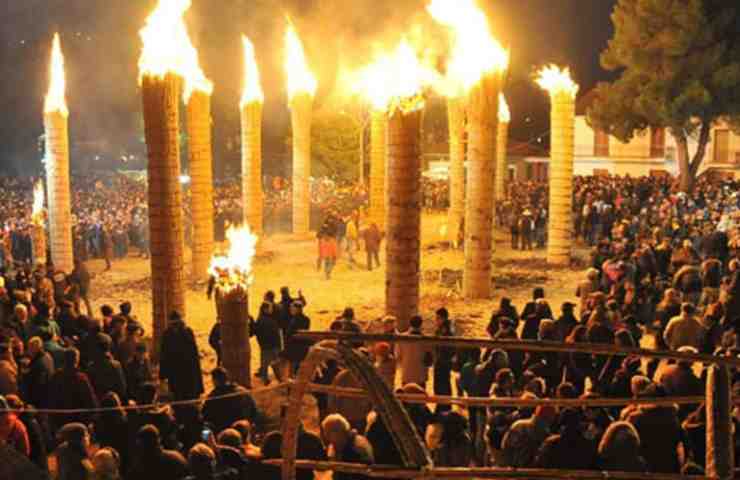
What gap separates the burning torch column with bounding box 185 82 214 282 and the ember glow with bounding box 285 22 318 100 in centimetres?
579

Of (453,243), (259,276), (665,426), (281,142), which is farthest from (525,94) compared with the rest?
(665,426)

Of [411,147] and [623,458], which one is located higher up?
[411,147]

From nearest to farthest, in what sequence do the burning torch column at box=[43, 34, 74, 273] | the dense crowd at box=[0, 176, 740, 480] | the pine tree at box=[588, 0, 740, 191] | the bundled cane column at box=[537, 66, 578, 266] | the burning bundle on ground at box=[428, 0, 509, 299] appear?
1. the dense crowd at box=[0, 176, 740, 480]
2. the burning bundle on ground at box=[428, 0, 509, 299]
3. the burning torch column at box=[43, 34, 74, 273]
4. the bundled cane column at box=[537, 66, 578, 266]
5. the pine tree at box=[588, 0, 740, 191]

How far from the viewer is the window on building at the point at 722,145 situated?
4822 cm

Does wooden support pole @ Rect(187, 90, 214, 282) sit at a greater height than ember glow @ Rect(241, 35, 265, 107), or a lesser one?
lesser

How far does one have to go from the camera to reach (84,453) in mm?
5914

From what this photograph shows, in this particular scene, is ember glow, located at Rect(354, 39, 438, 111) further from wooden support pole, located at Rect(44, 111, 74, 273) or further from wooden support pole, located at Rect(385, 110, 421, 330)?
wooden support pole, located at Rect(44, 111, 74, 273)

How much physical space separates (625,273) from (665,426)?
7483 mm

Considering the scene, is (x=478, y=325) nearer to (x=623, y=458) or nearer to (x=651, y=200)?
(x=623, y=458)

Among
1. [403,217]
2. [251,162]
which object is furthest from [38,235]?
[403,217]

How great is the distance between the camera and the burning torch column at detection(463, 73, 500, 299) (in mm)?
16484

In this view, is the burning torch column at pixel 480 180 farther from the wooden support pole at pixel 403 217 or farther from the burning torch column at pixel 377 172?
the burning torch column at pixel 377 172

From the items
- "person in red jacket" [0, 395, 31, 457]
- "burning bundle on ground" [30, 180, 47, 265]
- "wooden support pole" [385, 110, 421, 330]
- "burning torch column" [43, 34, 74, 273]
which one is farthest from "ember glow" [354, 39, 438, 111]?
"burning bundle on ground" [30, 180, 47, 265]

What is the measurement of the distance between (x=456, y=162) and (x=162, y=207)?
14483 mm
